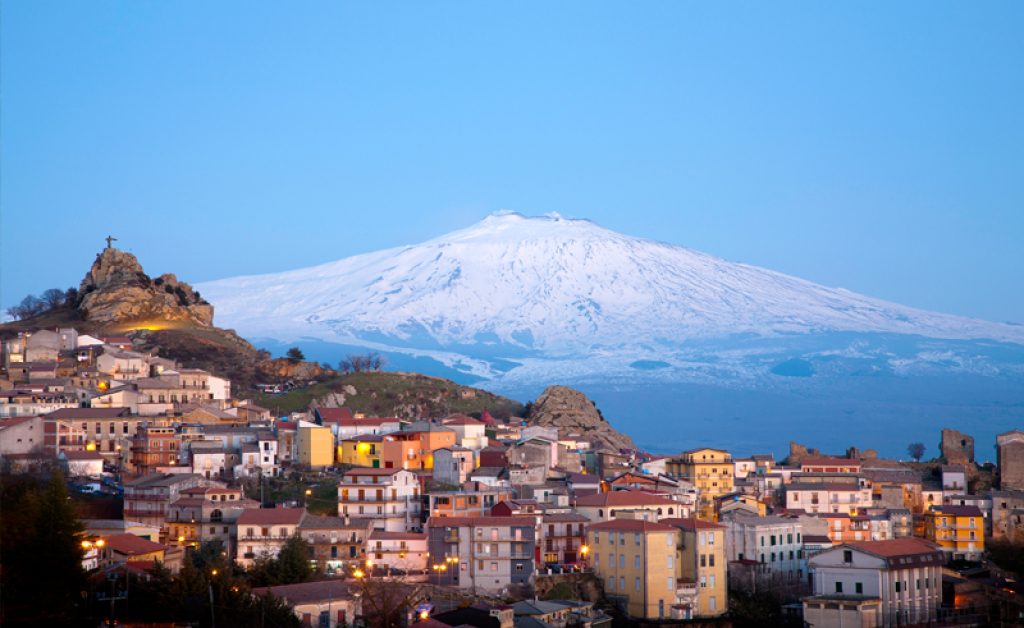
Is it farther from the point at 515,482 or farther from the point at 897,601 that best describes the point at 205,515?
the point at 897,601

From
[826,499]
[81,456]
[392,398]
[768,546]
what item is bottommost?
[768,546]

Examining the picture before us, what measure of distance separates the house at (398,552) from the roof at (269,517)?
1.79 meters

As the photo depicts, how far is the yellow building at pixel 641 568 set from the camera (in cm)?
3484

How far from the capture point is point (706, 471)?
156 feet

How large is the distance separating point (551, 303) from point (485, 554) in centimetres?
9221

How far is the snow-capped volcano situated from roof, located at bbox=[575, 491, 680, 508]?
228ft

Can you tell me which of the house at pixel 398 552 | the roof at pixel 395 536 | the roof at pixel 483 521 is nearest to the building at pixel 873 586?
the roof at pixel 483 521

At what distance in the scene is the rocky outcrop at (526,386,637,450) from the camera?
182 ft

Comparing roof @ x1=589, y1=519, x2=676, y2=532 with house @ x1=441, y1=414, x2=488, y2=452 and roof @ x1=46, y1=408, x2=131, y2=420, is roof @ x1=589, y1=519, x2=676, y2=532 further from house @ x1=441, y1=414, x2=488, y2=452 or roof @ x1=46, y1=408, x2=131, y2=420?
roof @ x1=46, y1=408, x2=131, y2=420

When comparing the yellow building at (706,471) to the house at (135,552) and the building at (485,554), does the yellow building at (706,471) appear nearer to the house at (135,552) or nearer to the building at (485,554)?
the building at (485,554)

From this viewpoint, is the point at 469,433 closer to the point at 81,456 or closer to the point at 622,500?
the point at 622,500

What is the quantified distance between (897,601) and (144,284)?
4210cm

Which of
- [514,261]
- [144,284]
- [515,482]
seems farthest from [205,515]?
[514,261]

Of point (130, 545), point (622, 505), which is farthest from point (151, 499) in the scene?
point (622, 505)
